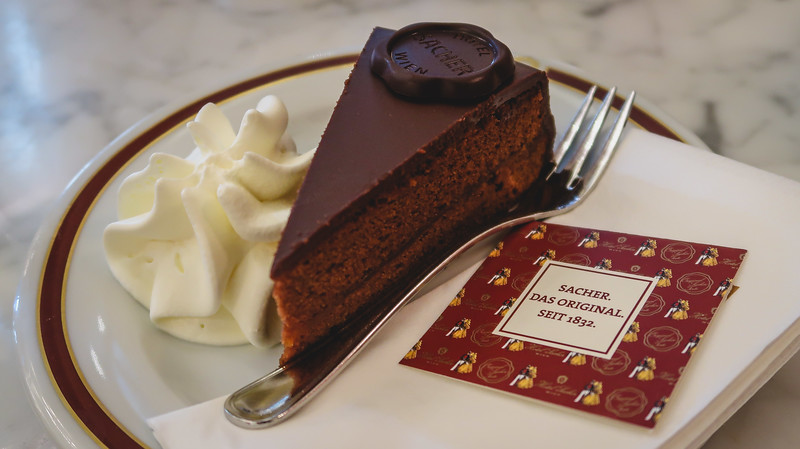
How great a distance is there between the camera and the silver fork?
1083 millimetres

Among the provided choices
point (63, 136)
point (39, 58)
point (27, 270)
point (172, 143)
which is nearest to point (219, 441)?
point (27, 270)

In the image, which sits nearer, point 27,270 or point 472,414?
point 472,414

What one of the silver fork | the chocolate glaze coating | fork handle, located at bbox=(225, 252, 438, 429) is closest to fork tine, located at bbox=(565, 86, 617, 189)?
the silver fork

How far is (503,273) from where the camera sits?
4.17 ft

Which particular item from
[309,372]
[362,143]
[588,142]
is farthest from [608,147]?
[309,372]

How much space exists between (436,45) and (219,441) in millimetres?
918

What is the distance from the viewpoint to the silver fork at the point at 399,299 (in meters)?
1.08

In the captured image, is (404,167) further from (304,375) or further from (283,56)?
(283,56)

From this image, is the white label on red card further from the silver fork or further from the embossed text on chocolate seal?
the embossed text on chocolate seal

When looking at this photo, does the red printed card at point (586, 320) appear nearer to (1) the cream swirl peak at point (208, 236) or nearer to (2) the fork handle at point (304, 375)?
(2) the fork handle at point (304, 375)

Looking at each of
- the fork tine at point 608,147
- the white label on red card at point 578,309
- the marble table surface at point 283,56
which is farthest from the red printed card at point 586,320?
the marble table surface at point 283,56

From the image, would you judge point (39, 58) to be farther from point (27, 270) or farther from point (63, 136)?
point (27, 270)

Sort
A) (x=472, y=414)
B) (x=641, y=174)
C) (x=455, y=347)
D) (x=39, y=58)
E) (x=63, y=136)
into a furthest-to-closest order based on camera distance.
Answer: (x=39, y=58) < (x=63, y=136) < (x=641, y=174) < (x=455, y=347) < (x=472, y=414)

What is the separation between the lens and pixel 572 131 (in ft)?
5.16
